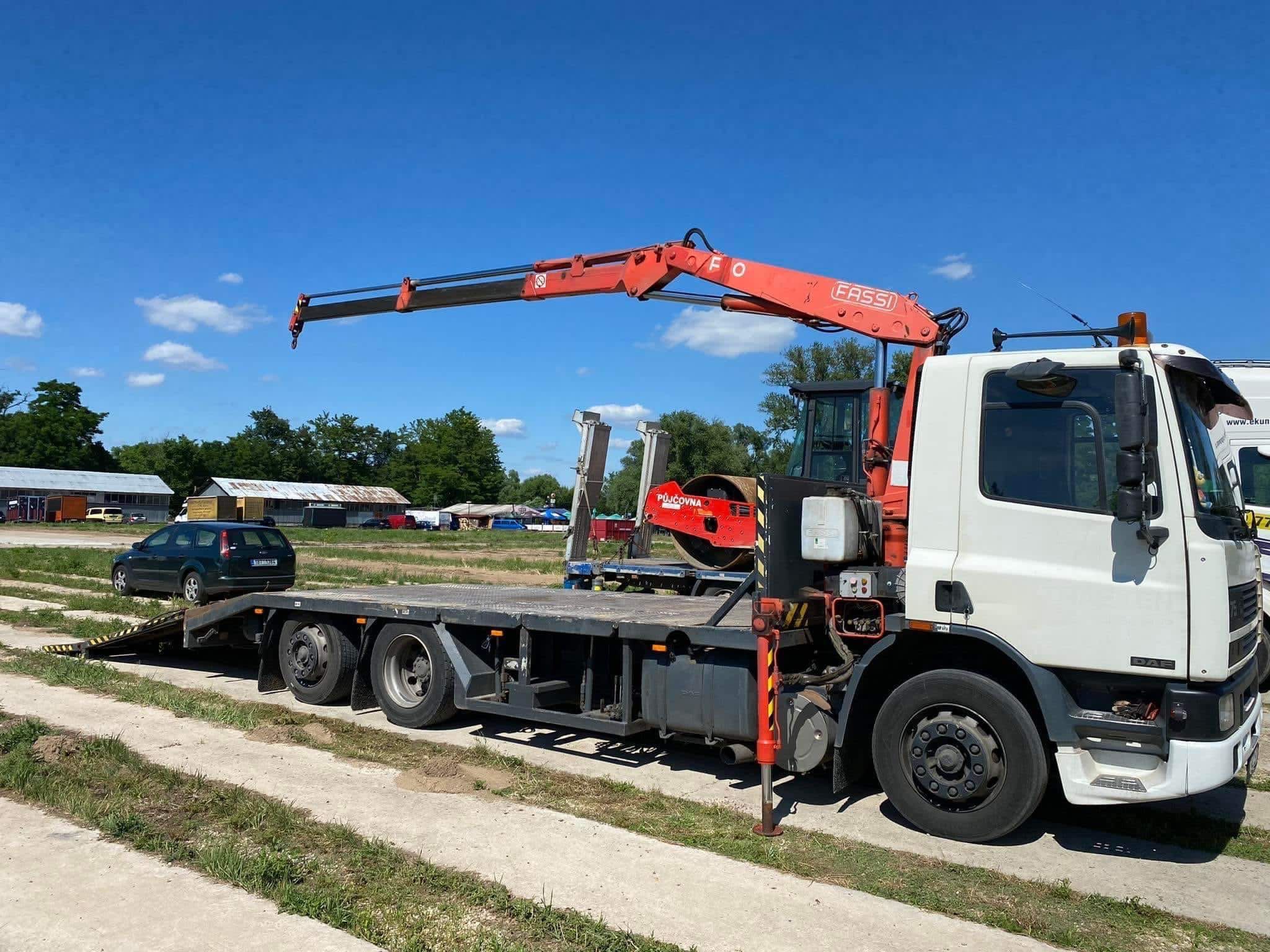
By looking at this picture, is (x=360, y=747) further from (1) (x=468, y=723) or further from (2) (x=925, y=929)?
(2) (x=925, y=929)

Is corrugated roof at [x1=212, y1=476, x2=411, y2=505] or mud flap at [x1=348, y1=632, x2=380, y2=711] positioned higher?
corrugated roof at [x1=212, y1=476, x2=411, y2=505]

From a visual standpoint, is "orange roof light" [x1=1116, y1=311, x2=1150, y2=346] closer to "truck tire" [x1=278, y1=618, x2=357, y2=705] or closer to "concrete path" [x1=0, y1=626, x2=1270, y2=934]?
"concrete path" [x1=0, y1=626, x2=1270, y2=934]

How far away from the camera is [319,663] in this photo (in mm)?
9602

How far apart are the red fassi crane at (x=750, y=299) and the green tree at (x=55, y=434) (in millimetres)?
103140

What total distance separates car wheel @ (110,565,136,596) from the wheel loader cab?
14.7 metres

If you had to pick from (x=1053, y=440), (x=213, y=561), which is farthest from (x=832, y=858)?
(x=213, y=561)

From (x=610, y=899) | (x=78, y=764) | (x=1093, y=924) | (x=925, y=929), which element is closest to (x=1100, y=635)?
(x=1093, y=924)

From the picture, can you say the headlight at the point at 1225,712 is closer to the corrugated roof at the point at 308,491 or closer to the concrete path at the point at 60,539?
the concrete path at the point at 60,539

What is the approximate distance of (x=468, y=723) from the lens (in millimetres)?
9039

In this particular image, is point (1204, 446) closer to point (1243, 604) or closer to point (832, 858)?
point (1243, 604)

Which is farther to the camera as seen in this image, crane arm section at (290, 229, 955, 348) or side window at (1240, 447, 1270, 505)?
side window at (1240, 447, 1270, 505)

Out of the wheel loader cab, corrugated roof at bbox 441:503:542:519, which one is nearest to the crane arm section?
the wheel loader cab

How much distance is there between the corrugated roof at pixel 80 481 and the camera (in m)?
82.2

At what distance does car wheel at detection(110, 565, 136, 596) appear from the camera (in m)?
19.5
